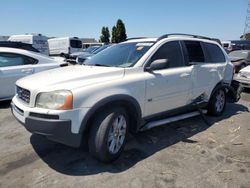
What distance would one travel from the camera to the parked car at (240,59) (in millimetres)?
13622

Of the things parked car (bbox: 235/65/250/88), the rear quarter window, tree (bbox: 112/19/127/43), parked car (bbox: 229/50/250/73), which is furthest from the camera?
tree (bbox: 112/19/127/43)

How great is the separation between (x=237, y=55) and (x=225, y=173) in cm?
1246

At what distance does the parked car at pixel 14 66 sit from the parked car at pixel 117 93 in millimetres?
2857

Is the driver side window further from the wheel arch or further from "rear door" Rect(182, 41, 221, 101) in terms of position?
the wheel arch

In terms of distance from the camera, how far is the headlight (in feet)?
10.9

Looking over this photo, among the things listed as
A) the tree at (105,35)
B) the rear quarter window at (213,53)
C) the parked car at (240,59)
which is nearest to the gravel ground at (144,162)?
the rear quarter window at (213,53)

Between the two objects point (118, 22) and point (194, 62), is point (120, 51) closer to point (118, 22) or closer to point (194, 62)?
point (194, 62)

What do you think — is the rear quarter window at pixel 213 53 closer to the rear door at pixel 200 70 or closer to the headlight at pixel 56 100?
the rear door at pixel 200 70

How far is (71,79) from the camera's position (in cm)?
365

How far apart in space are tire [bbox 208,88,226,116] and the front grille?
13.1ft

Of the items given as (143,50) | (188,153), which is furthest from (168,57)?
(188,153)

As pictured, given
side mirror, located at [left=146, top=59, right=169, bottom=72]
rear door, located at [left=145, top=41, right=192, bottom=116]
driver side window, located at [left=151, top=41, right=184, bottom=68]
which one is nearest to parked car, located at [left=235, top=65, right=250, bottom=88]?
Result: rear door, located at [left=145, top=41, right=192, bottom=116]

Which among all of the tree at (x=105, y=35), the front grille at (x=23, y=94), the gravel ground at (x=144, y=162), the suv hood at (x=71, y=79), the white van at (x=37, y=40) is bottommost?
the gravel ground at (x=144, y=162)

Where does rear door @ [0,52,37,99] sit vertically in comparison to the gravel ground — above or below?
above
